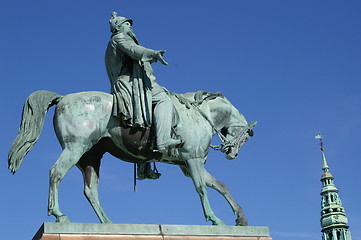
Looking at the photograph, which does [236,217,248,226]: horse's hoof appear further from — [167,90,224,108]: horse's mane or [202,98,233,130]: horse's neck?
[167,90,224,108]: horse's mane

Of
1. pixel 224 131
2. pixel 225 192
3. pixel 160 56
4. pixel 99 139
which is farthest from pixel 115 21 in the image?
pixel 225 192

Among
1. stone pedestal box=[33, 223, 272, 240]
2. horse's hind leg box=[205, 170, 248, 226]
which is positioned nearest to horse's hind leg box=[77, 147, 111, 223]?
stone pedestal box=[33, 223, 272, 240]

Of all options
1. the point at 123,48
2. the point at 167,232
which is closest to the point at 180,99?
the point at 123,48

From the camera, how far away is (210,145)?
1534 cm

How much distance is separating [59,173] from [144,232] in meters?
1.91

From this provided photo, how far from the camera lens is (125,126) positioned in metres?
14.0

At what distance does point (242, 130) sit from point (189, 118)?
1654 mm

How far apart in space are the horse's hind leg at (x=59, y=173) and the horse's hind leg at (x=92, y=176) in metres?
0.90

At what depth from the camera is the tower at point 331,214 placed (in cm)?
8662

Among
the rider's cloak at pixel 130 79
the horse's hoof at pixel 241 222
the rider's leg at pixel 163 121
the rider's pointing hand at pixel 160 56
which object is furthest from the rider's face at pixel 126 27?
the horse's hoof at pixel 241 222

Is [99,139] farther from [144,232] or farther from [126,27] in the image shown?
[126,27]

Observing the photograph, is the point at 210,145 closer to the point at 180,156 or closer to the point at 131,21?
A: the point at 180,156

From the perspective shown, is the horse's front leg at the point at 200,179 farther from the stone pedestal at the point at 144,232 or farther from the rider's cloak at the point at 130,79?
the rider's cloak at the point at 130,79

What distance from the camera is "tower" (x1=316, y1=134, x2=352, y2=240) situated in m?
86.6
